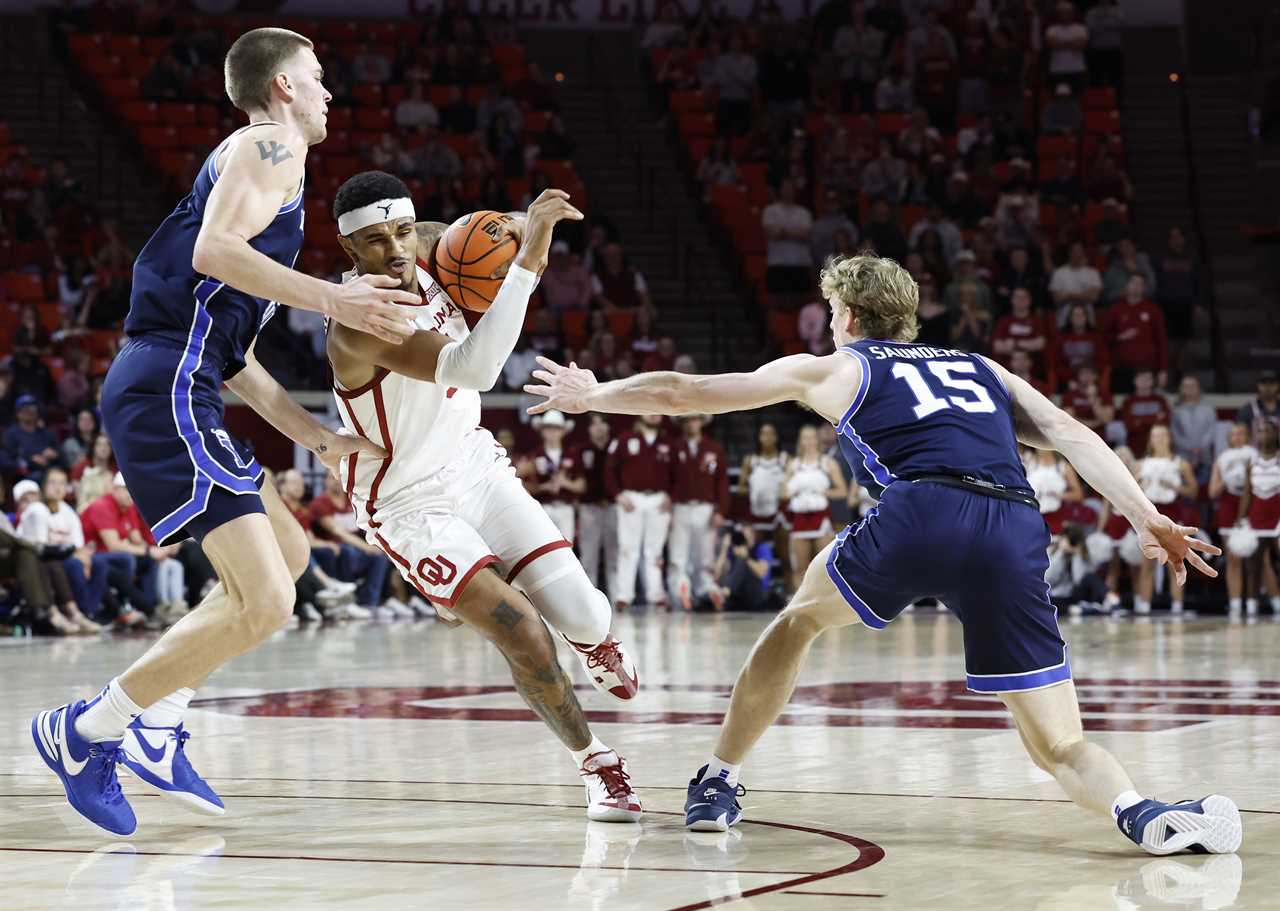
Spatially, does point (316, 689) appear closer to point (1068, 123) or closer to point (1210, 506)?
point (1210, 506)

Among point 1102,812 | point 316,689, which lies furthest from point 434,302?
point 316,689

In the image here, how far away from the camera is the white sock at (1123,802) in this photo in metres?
4.72

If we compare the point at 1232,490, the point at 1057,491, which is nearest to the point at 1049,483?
→ the point at 1057,491

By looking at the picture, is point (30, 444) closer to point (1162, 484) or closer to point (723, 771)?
point (1162, 484)

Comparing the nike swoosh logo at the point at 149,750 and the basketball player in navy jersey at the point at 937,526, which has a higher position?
the basketball player in navy jersey at the point at 937,526

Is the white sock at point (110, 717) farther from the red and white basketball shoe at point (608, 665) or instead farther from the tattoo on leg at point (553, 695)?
the red and white basketball shoe at point (608, 665)

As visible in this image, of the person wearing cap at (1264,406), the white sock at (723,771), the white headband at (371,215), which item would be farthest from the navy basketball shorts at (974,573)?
the person wearing cap at (1264,406)

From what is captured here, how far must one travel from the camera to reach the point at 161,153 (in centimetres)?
2139

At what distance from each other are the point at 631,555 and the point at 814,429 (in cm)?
207

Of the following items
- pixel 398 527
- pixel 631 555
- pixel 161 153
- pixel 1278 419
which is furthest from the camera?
pixel 161 153

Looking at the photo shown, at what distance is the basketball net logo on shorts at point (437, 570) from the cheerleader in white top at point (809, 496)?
A: 1161 cm

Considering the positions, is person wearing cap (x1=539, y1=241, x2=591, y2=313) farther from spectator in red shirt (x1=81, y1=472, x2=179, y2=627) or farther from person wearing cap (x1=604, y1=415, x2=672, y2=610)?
spectator in red shirt (x1=81, y1=472, x2=179, y2=627)

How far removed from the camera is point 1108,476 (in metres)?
4.97

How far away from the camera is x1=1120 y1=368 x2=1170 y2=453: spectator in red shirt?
16953 millimetres
